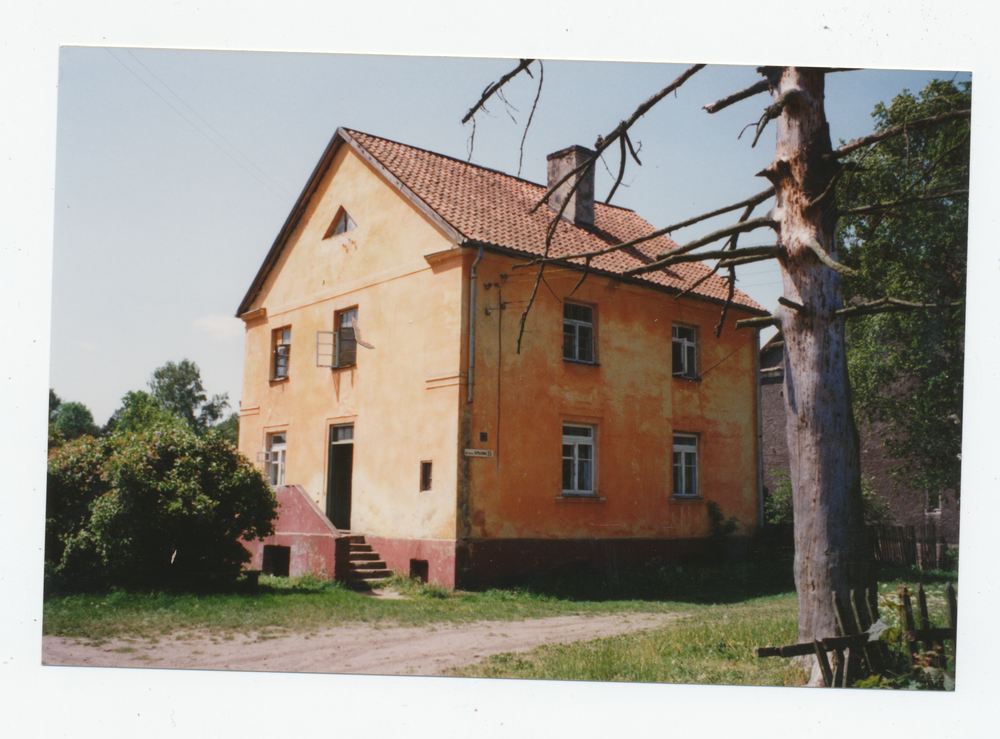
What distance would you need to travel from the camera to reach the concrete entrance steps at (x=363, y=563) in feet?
39.8

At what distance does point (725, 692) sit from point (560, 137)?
5.49m

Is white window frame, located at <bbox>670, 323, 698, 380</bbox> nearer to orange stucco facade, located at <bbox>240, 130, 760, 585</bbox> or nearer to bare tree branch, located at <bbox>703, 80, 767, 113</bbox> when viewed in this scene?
orange stucco facade, located at <bbox>240, 130, 760, 585</bbox>

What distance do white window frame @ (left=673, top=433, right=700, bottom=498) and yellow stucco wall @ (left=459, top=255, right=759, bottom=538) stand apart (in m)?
0.15

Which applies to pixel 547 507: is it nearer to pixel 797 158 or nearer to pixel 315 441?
pixel 315 441

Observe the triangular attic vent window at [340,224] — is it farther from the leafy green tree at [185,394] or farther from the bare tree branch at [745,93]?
the bare tree branch at [745,93]

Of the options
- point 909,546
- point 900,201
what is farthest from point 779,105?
point 909,546

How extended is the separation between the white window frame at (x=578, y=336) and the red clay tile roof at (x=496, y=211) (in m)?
0.83

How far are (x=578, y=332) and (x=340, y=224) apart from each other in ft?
15.8

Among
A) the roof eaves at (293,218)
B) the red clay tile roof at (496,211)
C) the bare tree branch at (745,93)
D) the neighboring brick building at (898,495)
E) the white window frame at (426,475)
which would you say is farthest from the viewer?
the roof eaves at (293,218)

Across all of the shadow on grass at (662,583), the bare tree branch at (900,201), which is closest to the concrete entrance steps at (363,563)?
the shadow on grass at (662,583)

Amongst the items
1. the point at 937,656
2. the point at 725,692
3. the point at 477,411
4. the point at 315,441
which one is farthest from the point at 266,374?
the point at 937,656

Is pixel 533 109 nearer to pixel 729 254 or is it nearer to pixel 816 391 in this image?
pixel 729 254

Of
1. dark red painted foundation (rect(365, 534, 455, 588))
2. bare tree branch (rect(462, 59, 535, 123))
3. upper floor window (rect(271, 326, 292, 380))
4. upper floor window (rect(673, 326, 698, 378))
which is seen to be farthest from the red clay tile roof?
bare tree branch (rect(462, 59, 535, 123))

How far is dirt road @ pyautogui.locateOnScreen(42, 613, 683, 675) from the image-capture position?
23.1 feet
